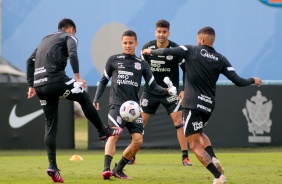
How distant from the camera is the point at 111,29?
1080 inches

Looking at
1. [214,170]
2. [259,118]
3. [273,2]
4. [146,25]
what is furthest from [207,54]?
[146,25]

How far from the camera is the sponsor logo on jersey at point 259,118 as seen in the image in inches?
752

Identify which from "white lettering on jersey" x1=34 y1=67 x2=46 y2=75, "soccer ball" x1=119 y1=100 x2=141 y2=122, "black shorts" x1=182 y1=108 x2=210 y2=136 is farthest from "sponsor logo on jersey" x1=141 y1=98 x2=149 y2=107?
"white lettering on jersey" x1=34 y1=67 x2=46 y2=75

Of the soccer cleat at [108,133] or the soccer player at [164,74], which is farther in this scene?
the soccer player at [164,74]

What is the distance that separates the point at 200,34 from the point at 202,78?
24.6 inches

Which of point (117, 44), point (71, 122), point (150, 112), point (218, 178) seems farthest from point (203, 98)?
point (117, 44)

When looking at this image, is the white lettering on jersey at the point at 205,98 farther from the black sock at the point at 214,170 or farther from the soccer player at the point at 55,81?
the soccer player at the point at 55,81

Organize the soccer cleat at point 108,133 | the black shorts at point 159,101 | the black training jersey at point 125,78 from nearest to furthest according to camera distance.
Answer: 1. the soccer cleat at point 108,133
2. the black training jersey at point 125,78
3. the black shorts at point 159,101

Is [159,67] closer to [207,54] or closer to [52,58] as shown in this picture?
[207,54]

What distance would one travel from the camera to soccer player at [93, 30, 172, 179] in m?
11.1

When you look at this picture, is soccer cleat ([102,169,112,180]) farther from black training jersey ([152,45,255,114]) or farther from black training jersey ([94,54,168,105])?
black training jersey ([152,45,255,114])

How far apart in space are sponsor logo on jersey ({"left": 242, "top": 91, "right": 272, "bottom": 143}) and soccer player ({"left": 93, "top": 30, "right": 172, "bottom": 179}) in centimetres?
811

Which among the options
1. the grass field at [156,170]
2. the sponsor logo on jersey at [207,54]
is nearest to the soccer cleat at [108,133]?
the grass field at [156,170]

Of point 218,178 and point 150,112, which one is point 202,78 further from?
point 150,112
